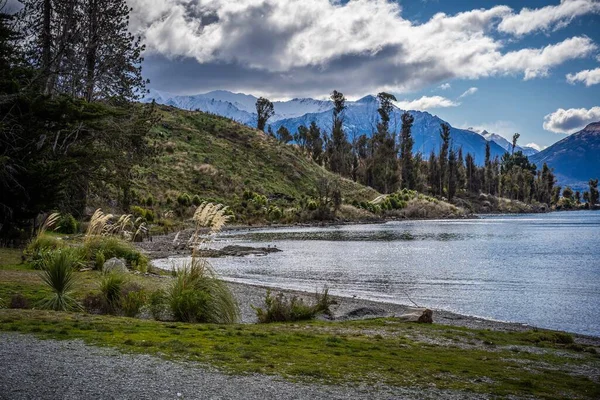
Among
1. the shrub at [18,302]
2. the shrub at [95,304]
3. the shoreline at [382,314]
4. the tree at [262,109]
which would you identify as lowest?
the shoreline at [382,314]

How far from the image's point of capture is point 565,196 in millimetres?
196000

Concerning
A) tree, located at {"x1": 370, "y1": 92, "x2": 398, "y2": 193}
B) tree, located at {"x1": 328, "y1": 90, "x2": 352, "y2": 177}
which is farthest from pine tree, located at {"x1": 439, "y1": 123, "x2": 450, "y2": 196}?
tree, located at {"x1": 328, "y1": 90, "x2": 352, "y2": 177}

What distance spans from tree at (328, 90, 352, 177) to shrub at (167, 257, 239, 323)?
352 ft

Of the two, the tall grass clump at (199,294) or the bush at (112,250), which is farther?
the bush at (112,250)

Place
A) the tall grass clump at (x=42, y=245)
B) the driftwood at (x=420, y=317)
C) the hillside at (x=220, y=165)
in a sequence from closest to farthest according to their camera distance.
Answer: the driftwood at (x=420, y=317)
the tall grass clump at (x=42, y=245)
the hillside at (x=220, y=165)

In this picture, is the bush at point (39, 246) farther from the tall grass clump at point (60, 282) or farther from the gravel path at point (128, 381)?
the gravel path at point (128, 381)

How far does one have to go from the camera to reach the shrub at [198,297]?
10.7 meters

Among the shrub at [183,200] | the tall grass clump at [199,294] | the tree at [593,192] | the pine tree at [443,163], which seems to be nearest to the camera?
the tall grass clump at [199,294]

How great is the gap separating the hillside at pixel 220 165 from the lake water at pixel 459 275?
33.1 m

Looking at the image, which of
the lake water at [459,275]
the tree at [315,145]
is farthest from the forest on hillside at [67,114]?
the tree at [315,145]

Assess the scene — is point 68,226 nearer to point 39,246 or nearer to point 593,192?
point 39,246

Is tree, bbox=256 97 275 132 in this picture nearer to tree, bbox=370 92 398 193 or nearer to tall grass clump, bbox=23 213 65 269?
tree, bbox=370 92 398 193

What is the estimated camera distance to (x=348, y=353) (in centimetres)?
869

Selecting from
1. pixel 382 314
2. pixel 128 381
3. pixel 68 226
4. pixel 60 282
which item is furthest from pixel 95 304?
pixel 68 226
